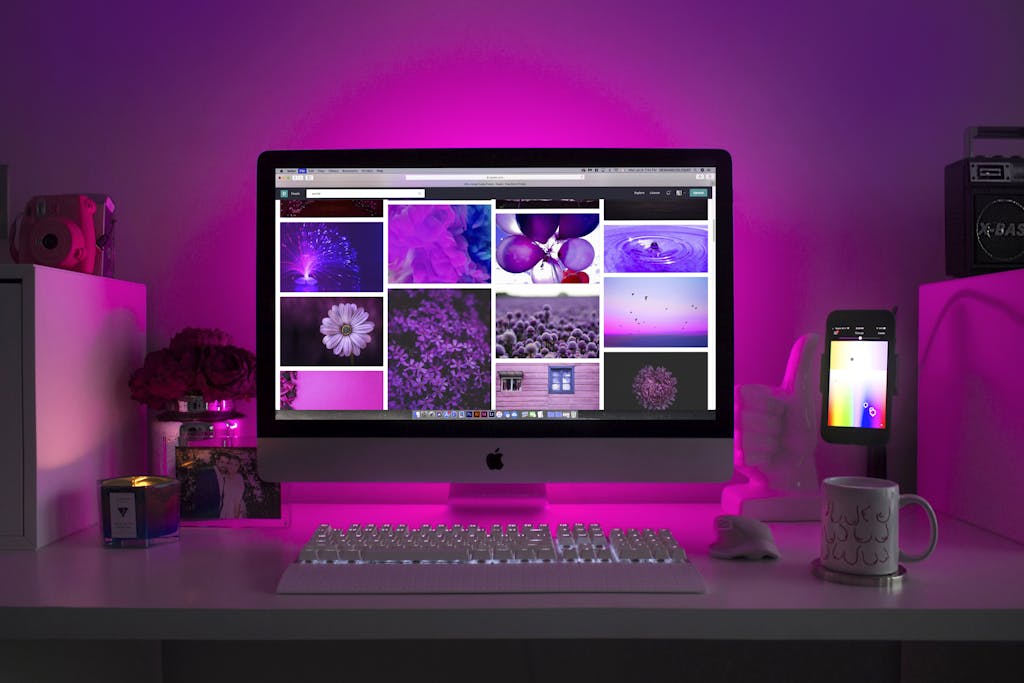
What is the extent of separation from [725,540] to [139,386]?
2.84 ft

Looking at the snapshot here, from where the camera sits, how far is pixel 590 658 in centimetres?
132

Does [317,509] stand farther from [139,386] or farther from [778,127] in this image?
[778,127]

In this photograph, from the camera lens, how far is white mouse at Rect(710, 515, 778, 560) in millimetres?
901

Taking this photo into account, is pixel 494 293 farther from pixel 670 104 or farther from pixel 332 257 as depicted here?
pixel 670 104

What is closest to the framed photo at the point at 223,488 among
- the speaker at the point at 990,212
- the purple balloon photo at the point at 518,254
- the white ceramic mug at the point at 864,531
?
the purple balloon photo at the point at 518,254

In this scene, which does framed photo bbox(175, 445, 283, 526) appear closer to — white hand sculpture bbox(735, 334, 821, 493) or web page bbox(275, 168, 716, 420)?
web page bbox(275, 168, 716, 420)

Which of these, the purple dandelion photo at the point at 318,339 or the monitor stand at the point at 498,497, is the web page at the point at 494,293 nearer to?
the purple dandelion photo at the point at 318,339

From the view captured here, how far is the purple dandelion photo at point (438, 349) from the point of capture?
1.05 meters

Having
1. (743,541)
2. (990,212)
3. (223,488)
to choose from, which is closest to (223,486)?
(223,488)

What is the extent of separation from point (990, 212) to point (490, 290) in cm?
80

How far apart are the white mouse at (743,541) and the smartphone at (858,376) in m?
0.34

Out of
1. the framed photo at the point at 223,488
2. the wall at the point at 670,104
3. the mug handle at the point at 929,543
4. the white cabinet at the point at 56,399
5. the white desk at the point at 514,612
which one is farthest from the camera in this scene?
the wall at the point at 670,104

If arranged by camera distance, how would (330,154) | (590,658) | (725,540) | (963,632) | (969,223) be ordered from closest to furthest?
(963,632), (725,540), (330,154), (969,223), (590,658)

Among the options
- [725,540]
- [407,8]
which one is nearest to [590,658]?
[725,540]
